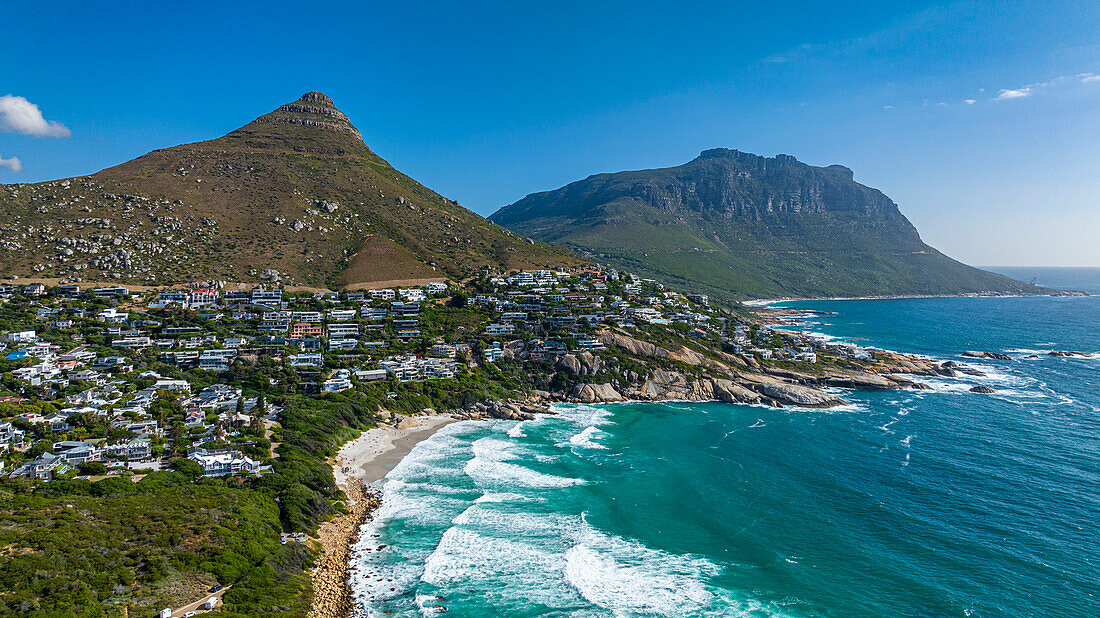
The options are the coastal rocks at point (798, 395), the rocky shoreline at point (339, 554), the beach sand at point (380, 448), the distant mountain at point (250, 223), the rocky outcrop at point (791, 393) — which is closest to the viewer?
the rocky shoreline at point (339, 554)

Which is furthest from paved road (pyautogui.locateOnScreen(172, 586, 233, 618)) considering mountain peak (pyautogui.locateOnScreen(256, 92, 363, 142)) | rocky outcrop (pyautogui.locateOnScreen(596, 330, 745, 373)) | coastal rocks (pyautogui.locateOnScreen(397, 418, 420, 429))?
mountain peak (pyautogui.locateOnScreen(256, 92, 363, 142))

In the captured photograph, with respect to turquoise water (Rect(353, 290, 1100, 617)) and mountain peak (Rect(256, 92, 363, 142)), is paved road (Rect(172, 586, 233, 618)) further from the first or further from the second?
mountain peak (Rect(256, 92, 363, 142))

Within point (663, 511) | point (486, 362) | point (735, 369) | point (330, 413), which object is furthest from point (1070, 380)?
point (330, 413)

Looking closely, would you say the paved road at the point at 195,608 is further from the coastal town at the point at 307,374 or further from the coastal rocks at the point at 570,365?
the coastal rocks at the point at 570,365

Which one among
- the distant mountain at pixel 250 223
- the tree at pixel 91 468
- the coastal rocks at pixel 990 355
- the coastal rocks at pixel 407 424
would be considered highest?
the distant mountain at pixel 250 223

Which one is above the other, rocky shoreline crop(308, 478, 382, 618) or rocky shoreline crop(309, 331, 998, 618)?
rocky shoreline crop(309, 331, 998, 618)

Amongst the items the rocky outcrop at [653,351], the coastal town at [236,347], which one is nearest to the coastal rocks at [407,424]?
the coastal town at [236,347]
